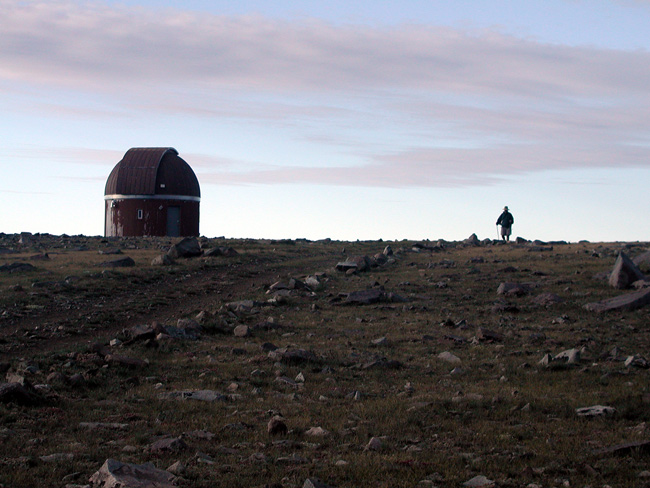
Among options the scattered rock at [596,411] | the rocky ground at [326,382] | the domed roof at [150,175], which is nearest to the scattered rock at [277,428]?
the rocky ground at [326,382]

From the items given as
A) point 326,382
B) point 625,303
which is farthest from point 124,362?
point 625,303

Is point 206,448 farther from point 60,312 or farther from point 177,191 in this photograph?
point 177,191

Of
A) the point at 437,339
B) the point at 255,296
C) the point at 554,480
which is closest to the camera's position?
the point at 554,480

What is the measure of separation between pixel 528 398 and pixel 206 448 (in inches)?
191

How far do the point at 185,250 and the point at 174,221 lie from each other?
83.8 feet

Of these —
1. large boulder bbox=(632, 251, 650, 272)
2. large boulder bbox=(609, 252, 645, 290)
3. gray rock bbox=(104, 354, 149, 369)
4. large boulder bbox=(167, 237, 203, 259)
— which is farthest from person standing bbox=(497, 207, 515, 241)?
gray rock bbox=(104, 354, 149, 369)

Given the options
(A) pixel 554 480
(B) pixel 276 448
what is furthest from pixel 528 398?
(B) pixel 276 448

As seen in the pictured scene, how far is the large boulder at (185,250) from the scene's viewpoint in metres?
31.3

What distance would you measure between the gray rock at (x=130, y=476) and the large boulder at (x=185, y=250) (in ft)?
79.2

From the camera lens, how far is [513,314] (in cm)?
1880

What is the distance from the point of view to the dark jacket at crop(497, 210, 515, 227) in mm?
42219

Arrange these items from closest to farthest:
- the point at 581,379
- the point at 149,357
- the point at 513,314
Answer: the point at 581,379 → the point at 149,357 → the point at 513,314

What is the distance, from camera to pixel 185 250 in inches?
1248

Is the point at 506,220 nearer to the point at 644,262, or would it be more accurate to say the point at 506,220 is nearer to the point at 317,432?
the point at 644,262
